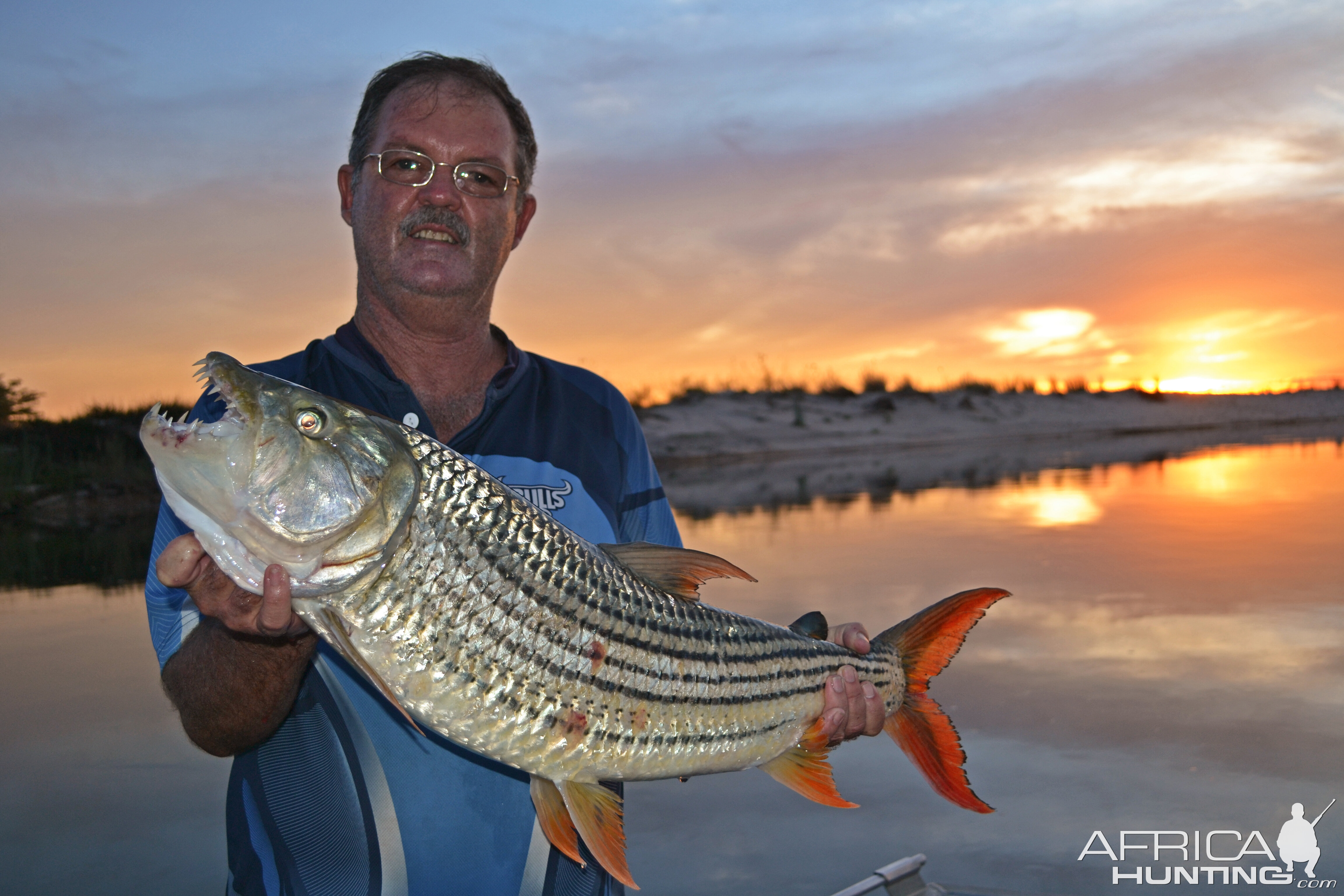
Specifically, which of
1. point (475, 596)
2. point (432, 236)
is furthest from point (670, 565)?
point (432, 236)

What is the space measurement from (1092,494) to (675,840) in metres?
14.9

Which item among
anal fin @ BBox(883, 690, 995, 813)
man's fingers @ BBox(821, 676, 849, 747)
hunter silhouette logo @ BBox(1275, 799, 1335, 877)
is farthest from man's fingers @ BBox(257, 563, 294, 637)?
hunter silhouette logo @ BBox(1275, 799, 1335, 877)

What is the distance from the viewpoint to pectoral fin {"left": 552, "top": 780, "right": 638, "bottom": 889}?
2625 mm

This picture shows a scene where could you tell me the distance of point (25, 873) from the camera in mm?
4938

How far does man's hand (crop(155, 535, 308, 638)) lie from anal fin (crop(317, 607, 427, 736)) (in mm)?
96

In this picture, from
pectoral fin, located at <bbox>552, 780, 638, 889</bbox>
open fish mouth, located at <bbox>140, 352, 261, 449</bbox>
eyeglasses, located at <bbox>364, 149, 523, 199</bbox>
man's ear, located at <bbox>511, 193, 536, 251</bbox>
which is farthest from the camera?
man's ear, located at <bbox>511, 193, 536, 251</bbox>

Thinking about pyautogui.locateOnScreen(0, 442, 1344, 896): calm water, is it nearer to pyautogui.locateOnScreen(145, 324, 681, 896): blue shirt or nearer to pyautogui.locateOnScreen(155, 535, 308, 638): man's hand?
pyautogui.locateOnScreen(145, 324, 681, 896): blue shirt

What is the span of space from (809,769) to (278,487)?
187 centimetres

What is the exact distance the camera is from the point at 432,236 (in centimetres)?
350

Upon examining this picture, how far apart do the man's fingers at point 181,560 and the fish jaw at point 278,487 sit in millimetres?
32

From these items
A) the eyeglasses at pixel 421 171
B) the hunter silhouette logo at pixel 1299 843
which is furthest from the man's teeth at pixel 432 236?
the hunter silhouette logo at pixel 1299 843

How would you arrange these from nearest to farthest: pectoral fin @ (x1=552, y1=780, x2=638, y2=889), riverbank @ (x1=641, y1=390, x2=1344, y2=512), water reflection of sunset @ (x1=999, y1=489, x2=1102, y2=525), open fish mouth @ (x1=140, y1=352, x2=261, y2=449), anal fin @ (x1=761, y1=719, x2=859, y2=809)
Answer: open fish mouth @ (x1=140, y1=352, x2=261, y2=449) → pectoral fin @ (x1=552, y1=780, x2=638, y2=889) → anal fin @ (x1=761, y1=719, x2=859, y2=809) → water reflection of sunset @ (x1=999, y1=489, x2=1102, y2=525) → riverbank @ (x1=641, y1=390, x2=1344, y2=512)

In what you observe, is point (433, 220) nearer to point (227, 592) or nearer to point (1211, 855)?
point (227, 592)

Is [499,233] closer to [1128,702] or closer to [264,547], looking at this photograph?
[264,547]
